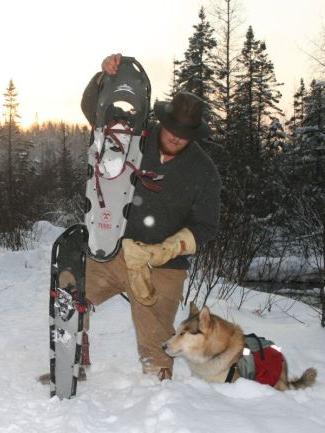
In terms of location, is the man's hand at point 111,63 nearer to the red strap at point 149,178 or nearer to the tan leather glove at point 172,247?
the red strap at point 149,178

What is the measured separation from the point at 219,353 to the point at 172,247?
3.74ft

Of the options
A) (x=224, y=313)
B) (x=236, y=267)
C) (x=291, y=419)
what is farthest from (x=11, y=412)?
(x=236, y=267)

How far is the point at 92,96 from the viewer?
14.6 ft

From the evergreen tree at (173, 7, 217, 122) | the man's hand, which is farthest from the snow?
the evergreen tree at (173, 7, 217, 122)

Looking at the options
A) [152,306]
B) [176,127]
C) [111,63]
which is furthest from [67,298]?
[111,63]

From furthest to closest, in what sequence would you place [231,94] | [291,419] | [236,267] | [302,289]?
1. [231,94]
2. [302,289]
3. [236,267]
4. [291,419]

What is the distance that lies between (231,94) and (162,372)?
29.4m

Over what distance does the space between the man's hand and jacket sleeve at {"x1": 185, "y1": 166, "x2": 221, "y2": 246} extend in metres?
1.18

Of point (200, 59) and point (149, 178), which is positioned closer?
point (149, 178)

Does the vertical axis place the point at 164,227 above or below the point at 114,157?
below

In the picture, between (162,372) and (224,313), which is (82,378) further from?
(224,313)

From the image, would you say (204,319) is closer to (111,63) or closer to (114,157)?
(114,157)

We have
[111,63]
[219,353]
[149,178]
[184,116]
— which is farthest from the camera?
[219,353]

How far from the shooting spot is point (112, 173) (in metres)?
4.29
